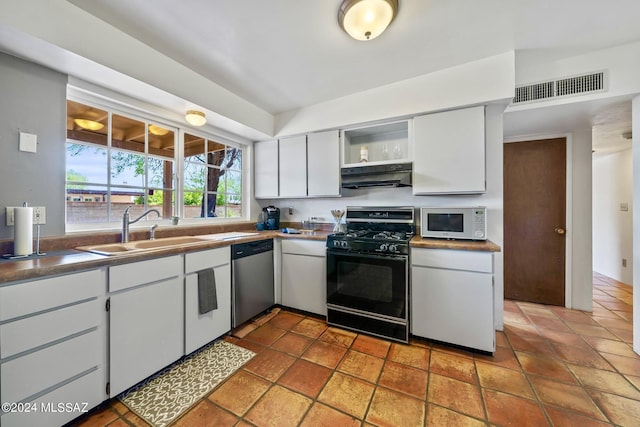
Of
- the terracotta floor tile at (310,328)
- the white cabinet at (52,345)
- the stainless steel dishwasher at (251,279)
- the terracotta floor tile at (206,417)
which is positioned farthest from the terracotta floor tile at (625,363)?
the white cabinet at (52,345)

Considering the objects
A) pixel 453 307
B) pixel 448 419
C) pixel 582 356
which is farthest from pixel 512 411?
pixel 582 356

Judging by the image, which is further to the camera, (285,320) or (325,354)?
(285,320)

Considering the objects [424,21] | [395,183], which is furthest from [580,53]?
[395,183]

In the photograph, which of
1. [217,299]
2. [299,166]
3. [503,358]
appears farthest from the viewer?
[299,166]

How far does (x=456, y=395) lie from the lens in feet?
4.90

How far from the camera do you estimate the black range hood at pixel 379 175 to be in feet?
7.86

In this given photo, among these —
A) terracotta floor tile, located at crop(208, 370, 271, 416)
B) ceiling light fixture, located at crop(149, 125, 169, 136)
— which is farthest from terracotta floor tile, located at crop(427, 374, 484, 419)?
ceiling light fixture, located at crop(149, 125, 169, 136)

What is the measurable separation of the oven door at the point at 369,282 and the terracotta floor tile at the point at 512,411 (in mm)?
734

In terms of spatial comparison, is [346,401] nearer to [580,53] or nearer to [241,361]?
[241,361]

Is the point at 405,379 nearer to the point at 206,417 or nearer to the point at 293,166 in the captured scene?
the point at 206,417

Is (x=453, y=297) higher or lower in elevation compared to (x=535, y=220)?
lower

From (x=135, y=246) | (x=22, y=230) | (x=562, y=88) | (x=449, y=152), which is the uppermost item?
(x=562, y=88)

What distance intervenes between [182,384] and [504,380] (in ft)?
7.10

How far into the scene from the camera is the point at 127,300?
1449mm
